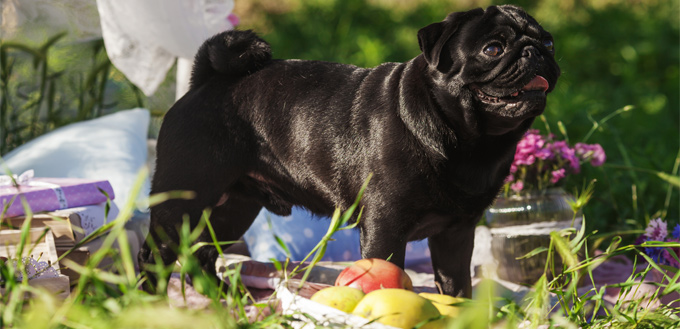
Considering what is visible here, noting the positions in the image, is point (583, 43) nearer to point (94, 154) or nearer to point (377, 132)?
point (94, 154)

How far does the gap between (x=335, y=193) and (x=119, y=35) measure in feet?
5.66

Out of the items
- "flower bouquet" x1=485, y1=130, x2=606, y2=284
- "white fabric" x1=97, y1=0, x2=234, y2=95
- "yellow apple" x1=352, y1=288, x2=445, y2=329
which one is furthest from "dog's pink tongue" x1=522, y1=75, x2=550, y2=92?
"white fabric" x1=97, y1=0, x2=234, y2=95

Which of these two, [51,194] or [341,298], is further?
[51,194]

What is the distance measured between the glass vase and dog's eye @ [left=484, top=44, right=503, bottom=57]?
90cm

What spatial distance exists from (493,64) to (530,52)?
0.09 meters

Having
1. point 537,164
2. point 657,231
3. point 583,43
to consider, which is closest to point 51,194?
point 537,164

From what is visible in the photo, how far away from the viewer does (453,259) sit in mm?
1887

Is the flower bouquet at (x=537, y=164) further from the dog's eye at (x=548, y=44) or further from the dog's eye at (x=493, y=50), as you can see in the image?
the dog's eye at (x=493, y=50)

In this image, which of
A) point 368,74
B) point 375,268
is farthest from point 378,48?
point 375,268

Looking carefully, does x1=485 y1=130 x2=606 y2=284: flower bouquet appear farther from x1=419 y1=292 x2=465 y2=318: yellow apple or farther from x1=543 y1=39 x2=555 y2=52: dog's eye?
x1=419 y1=292 x2=465 y2=318: yellow apple

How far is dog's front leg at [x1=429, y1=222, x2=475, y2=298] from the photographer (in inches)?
73.5

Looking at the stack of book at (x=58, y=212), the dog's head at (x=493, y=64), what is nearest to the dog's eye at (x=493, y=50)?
the dog's head at (x=493, y=64)

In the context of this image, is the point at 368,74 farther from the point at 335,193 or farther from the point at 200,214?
the point at 200,214

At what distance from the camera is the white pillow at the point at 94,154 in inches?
106
